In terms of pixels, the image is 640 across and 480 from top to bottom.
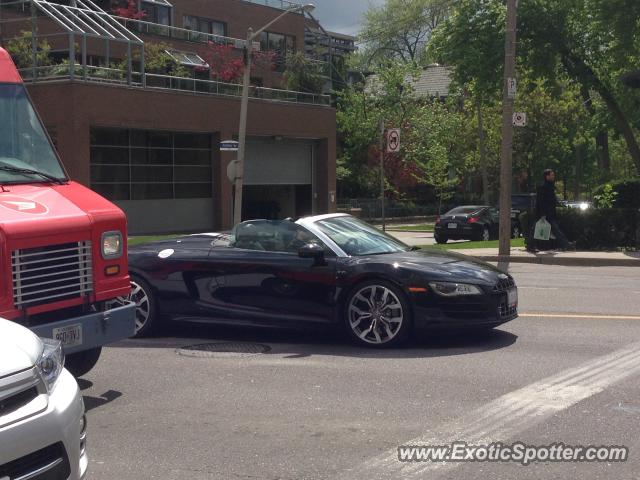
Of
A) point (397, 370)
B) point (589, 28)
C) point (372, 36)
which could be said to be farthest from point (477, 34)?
point (372, 36)

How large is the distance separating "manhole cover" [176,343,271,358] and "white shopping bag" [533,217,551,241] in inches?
514

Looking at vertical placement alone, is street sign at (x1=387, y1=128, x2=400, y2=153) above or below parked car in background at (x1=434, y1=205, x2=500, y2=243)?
above

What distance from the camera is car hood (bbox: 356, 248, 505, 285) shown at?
899cm

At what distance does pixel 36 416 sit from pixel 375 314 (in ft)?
17.4

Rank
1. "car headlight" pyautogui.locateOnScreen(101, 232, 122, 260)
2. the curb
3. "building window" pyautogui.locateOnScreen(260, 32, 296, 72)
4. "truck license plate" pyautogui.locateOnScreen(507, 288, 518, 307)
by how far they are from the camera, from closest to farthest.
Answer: "car headlight" pyautogui.locateOnScreen(101, 232, 122, 260), "truck license plate" pyautogui.locateOnScreen(507, 288, 518, 307), the curb, "building window" pyautogui.locateOnScreen(260, 32, 296, 72)

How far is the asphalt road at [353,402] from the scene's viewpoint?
18.2ft

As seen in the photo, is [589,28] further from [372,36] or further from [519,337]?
[372,36]

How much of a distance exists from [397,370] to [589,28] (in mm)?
21630

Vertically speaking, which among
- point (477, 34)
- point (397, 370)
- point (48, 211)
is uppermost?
point (477, 34)

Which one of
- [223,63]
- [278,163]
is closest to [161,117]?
[223,63]

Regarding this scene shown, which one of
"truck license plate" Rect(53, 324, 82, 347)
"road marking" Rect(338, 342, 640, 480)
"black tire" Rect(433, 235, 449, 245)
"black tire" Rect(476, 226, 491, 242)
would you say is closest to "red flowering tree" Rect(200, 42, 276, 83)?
"black tire" Rect(433, 235, 449, 245)

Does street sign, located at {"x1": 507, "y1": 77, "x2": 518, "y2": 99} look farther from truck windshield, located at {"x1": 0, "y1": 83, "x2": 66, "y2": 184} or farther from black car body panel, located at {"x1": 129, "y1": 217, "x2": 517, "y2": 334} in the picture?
truck windshield, located at {"x1": 0, "y1": 83, "x2": 66, "y2": 184}

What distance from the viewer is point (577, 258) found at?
66.7 feet

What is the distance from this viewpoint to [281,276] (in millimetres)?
9492
